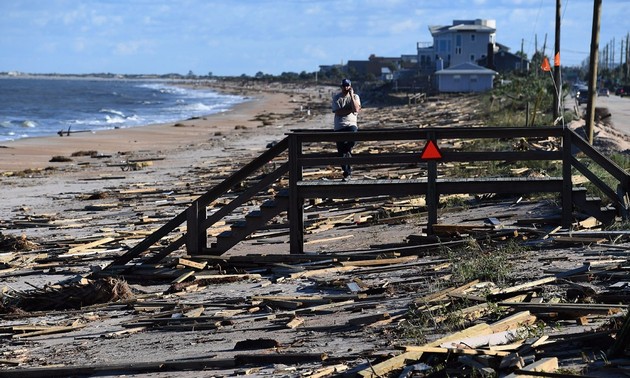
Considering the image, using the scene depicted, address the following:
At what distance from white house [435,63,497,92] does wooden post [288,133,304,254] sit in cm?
8233

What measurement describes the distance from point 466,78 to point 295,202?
84.9m

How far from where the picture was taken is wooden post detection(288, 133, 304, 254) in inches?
553

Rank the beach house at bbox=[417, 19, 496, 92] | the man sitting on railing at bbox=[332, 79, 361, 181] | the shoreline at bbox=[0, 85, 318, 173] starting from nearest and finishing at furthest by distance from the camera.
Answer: the man sitting on railing at bbox=[332, 79, 361, 181] < the shoreline at bbox=[0, 85, 318, 173] < the beach house at bbox=[417, 19, 496, 92]

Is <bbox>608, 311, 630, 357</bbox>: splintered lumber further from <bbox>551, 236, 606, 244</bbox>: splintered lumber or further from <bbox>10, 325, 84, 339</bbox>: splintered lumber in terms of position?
<bbox>10, 325, 84, 339</bbox>: splintered lumber

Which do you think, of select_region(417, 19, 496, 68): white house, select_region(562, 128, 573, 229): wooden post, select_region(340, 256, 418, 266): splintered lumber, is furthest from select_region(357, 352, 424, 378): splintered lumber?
select_region(417, 19, 496, 68): white house

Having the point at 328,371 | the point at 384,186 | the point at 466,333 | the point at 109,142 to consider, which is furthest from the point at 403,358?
the point at 109,142

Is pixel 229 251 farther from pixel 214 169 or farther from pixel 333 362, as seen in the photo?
pixel 214 169

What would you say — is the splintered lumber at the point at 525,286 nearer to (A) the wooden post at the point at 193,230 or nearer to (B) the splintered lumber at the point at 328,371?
(B) the splintered lumber at the point at 328,371

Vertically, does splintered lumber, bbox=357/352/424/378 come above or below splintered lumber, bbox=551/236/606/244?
above

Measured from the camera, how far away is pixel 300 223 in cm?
1410

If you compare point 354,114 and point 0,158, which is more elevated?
point 354,114

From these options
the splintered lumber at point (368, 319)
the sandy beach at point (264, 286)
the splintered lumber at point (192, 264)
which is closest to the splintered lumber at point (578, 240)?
the sandy beach at point (264, 286)

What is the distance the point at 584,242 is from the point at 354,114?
6.33m

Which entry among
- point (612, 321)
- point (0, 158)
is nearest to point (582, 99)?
point (0, 158)
